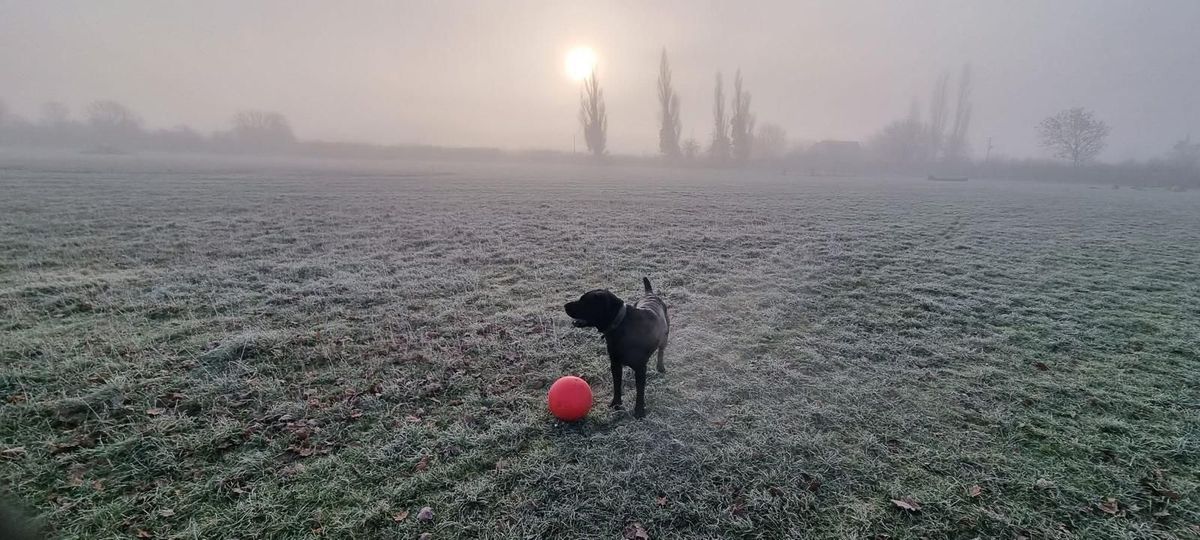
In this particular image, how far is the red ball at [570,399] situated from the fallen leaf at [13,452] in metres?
3.66

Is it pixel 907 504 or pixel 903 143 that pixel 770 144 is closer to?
pixel 903 143

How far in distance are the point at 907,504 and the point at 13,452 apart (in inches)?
236

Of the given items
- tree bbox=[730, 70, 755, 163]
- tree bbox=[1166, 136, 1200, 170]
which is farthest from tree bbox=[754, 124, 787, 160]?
tree bbox=[1166, 136, 1200, 170]

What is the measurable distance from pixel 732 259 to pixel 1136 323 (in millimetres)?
5714

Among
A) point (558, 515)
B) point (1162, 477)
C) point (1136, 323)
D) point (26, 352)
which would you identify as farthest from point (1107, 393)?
point (26, 352)

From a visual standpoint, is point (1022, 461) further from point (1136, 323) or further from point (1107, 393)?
point (1136, 323)

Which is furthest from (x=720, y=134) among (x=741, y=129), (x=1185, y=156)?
(x=1185, y=156)

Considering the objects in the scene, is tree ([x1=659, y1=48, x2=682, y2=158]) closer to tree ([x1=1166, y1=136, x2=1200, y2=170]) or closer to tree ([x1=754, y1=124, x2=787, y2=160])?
tree ([x1=754, y1=124, x2=787, y2=160])

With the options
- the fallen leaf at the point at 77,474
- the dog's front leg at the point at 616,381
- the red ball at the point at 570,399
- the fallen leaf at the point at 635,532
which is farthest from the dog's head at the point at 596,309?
the fallen leaf at the point at 77,474

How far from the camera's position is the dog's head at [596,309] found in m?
3.43

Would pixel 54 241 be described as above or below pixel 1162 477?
above

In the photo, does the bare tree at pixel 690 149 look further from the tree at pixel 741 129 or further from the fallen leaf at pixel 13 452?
the fallen leaf at pixel 13 452

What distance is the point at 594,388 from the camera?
4.45 meters

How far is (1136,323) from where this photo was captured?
20.7ft
